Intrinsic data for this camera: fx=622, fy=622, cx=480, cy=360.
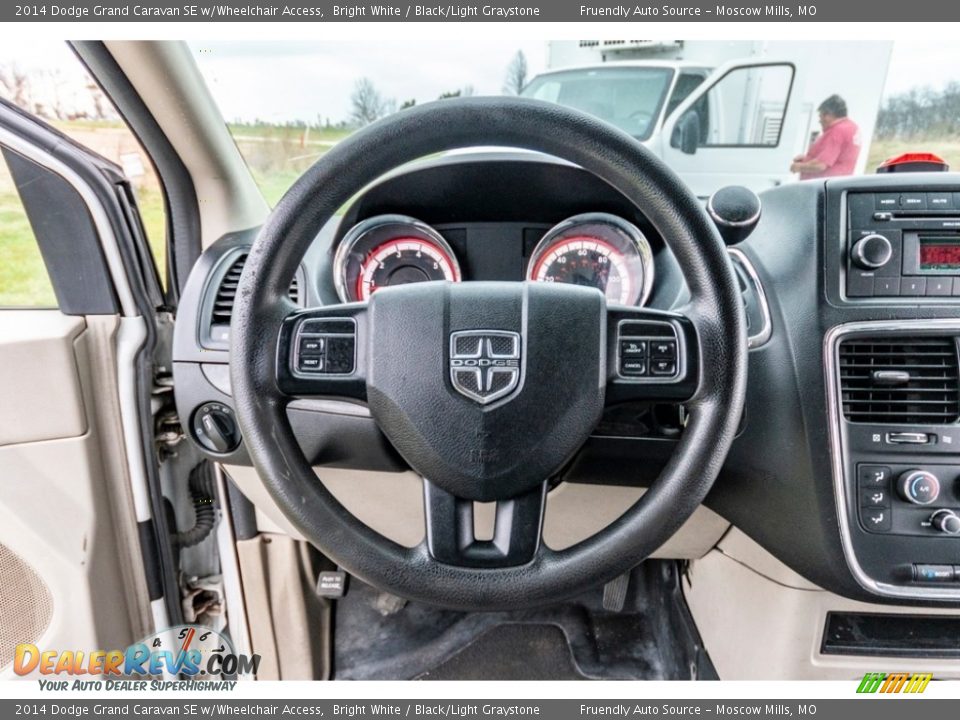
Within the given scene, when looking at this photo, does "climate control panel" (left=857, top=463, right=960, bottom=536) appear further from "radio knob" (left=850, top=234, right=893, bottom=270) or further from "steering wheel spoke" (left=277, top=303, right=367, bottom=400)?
"steering wheel spoke" (left=277, top=303, right=367, bottom=400)

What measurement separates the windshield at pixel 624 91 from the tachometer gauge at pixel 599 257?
168cm

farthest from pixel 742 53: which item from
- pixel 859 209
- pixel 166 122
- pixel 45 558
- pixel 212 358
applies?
pixel 45 558

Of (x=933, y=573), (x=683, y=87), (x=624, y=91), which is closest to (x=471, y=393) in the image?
(x=933, y=573)

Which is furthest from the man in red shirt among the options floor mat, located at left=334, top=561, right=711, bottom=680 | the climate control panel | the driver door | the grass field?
the driver door

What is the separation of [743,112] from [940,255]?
2.82 meters

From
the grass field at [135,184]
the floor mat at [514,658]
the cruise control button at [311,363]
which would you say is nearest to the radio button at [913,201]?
the grass field at [135,184]

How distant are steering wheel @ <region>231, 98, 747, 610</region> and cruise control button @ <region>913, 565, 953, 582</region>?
51 cm

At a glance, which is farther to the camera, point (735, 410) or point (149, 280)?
point (149, 280)

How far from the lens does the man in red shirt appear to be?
2176mm

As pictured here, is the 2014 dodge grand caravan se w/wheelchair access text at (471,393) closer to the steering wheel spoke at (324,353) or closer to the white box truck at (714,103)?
the steering wheel spoke at (324,353)

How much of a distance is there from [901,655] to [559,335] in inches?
36.1
